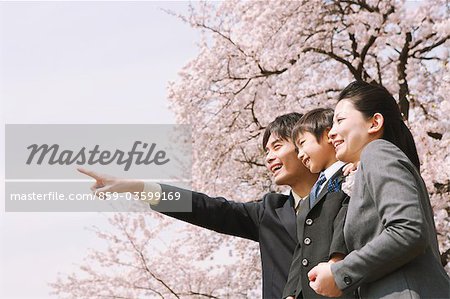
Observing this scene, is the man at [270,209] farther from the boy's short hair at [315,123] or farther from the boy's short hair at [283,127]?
the boy's short hair at [315,123]

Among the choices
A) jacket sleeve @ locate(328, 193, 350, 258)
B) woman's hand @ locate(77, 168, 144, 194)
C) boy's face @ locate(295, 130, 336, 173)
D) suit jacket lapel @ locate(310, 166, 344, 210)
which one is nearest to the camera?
jacket sleeve @ locate(328, 193, 350, 258)

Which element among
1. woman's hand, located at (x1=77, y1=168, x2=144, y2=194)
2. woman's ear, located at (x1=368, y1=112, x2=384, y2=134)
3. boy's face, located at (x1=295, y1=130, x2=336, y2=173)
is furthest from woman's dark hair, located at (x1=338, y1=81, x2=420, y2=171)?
woman's hand, located at (x1=77, y1=168, x2=144, y2=194)

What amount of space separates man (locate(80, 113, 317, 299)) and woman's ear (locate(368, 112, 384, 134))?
81cm

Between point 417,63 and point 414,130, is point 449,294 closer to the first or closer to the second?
point 414,130

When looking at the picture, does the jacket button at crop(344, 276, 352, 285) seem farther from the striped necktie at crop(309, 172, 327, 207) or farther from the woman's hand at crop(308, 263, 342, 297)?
the striped necktie at crop(309, 172, 327, 207)

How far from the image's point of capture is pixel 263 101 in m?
10.0

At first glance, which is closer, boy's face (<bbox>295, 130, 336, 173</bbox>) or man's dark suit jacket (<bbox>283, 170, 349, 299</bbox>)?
man's dark suit jacket (<bbox>283, 170, 349, 299</bbox>)

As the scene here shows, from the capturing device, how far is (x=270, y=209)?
333cm

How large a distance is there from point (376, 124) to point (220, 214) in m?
1.09

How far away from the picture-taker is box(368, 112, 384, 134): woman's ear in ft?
8.12

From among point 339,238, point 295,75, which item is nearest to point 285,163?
point 339,238

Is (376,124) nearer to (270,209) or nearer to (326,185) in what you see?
(326,185)

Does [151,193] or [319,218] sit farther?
[151,193]

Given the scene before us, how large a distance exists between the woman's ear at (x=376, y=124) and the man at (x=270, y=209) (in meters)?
0.81
